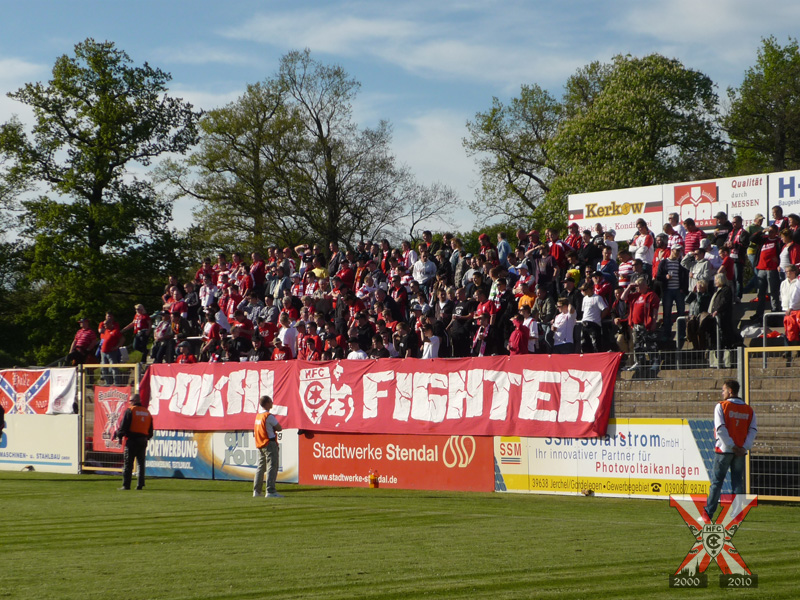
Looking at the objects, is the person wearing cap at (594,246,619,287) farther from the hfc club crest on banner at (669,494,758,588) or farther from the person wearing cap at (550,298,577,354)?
the hfc club crest on banner at (669,494,758,588)

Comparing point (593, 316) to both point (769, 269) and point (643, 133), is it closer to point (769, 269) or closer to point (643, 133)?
point (769, 269)

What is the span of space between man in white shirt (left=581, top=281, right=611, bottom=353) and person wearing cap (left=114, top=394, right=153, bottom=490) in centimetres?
911

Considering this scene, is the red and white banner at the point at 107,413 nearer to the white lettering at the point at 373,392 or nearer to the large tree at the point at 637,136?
the white lettering at the point at 373,392

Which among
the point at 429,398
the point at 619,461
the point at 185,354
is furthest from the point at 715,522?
the point at 185,354

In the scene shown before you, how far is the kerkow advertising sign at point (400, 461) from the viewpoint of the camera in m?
18.1

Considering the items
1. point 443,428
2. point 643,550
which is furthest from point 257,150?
point 643,550

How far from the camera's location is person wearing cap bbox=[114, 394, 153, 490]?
64.2 ft

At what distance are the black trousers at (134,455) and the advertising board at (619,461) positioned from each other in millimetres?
7267

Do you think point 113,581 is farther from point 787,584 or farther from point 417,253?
point 417,253

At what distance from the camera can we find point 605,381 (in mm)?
16484

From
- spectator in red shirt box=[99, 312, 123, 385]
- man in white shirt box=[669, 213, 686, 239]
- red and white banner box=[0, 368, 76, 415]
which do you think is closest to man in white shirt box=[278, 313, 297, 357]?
spectator in red shirt box=[99, 312, 123, 385]

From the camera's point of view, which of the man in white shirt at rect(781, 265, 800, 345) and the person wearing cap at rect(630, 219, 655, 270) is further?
the person wearing cap at rect(630, 219, 655, 270)

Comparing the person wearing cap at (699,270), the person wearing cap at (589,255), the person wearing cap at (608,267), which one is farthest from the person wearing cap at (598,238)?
the person wearing cap at (699,270)

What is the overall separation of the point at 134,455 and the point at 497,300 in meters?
8.05
